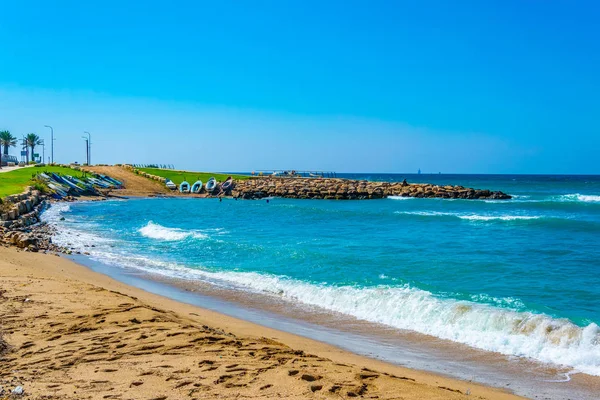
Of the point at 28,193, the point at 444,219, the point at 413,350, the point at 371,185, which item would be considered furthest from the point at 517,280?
the point at 371,185

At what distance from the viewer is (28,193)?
3606cm

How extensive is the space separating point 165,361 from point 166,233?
20.0 meters

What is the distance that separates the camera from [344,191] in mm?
57656

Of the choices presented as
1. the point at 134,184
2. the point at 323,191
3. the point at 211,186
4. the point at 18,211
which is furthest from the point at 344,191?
the point at 18,211

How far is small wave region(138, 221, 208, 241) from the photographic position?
24.8m

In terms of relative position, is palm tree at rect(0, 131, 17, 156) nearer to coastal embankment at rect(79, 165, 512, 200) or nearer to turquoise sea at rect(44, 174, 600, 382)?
coastal embankment at rect(79, 165, 512, 200)

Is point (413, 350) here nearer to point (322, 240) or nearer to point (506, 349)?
point (506, 349)

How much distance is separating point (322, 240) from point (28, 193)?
78.2 feet

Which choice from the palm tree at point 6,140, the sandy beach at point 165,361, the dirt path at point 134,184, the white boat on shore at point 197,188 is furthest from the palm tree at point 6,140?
the sandy beach at point 165,361

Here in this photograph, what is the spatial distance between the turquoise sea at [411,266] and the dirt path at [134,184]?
25.7 m

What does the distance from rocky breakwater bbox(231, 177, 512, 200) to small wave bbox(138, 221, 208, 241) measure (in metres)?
29.8

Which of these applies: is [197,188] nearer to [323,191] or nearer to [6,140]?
[323,191]

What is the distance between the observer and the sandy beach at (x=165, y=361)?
18.9 feet

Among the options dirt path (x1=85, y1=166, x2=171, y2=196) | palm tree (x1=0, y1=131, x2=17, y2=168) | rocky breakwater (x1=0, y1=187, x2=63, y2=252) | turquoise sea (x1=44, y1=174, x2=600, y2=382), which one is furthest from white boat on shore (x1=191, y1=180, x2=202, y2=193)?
palm tree (x1=0, y1=131, x2=17, y2=168)
